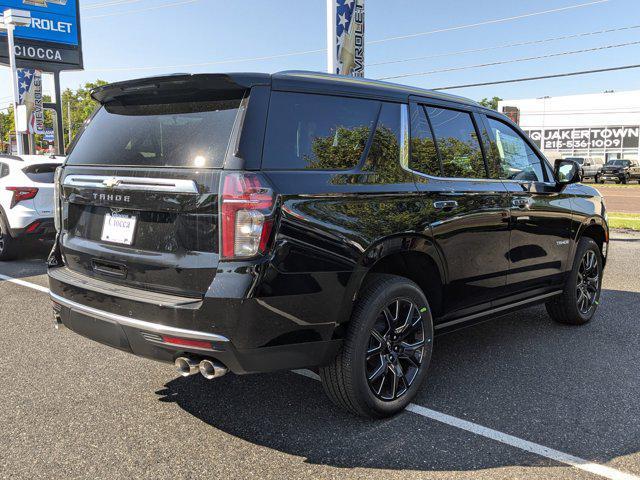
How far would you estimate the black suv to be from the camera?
269 cm

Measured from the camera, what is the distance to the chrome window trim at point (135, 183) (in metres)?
2.77

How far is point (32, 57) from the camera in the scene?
2305 centimetres

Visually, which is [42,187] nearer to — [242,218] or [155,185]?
[155,185]

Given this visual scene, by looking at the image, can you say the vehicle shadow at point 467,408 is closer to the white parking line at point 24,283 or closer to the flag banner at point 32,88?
the white parking line at point 24,283

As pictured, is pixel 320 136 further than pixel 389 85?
No

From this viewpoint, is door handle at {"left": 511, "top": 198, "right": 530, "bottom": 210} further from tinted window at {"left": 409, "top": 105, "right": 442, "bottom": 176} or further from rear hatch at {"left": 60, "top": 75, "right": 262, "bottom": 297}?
rear hatch at {"left": 60, "top": 75, "right": 262, "bottom": 297}

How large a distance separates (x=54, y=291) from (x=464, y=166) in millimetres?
2786

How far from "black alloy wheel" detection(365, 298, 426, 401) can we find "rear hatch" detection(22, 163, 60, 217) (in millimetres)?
6556

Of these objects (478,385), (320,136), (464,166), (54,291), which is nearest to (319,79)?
(320,136)

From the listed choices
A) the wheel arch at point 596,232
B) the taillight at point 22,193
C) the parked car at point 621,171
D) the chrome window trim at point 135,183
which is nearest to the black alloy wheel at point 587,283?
the wheel arch at point 596,232

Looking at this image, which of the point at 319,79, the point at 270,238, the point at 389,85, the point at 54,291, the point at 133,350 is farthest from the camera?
the point at 389,85

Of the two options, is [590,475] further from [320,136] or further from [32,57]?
[32,57]

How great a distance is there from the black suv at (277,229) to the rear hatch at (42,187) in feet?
17.2

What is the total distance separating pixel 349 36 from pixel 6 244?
6.76m
